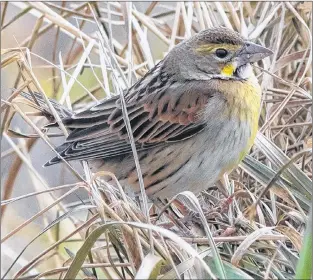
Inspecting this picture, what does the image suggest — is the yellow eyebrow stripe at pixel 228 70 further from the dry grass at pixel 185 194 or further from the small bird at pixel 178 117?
the dry grass at pixel 185 194

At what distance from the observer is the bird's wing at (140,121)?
3.00m

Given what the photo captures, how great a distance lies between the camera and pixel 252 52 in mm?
2967

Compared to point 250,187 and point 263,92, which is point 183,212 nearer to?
point 250,187

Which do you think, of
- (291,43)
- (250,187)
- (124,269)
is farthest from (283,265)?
(291,43)

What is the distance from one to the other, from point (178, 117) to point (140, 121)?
0.14 metres

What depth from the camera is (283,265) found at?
84.4 inches

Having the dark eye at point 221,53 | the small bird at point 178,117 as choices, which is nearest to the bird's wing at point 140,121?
the small bird at point 178,117

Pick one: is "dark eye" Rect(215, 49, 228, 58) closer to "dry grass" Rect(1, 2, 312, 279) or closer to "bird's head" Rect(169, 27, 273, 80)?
"bird's head" Rect(169, 27, 273, 80)

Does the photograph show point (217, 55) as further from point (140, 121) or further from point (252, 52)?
point (140, 121)

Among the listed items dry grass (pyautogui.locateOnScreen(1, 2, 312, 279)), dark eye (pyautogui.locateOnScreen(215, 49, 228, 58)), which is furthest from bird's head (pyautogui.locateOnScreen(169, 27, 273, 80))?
dry grass (pyautogui.locateOnScreen(1, 2, 312, 279))

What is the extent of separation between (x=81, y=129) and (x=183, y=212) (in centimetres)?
48

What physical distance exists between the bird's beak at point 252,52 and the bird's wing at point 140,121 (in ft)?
0.58

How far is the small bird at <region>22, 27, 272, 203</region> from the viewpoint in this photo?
2.91m

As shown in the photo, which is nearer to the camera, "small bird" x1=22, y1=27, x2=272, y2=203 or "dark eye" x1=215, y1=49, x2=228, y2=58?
"small bird" x1=22, y1=27, x2=272, y2=203
